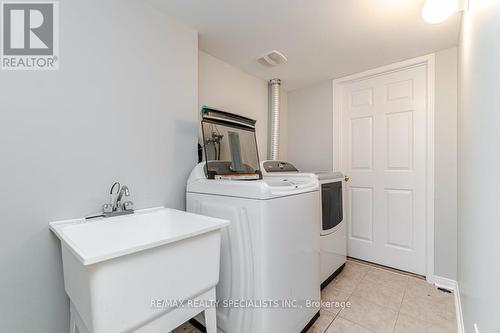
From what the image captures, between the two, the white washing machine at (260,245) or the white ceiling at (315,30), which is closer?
the white washing machine at (260,245)

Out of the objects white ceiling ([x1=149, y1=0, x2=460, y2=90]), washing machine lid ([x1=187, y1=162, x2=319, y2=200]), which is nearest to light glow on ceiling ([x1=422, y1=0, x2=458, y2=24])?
white ceiling ([x1=149, y1=0, x2=460, y2=90])

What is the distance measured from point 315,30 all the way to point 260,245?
170 cm

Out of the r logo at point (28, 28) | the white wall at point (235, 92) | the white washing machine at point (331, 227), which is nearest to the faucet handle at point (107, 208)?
the r logo at point (28, 28)

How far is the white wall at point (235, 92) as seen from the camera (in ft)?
6.95

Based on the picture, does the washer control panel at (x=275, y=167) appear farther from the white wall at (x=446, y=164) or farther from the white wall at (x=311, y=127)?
the white wall at (x=446, y=164)

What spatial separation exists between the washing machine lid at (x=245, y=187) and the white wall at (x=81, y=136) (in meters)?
0.17

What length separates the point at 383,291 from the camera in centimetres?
193

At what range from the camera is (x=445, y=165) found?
2.04m

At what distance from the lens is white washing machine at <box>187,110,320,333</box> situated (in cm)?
120

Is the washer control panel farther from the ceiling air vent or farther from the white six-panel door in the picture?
the ceiling air vent

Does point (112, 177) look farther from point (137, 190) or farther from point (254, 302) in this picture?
point (254, 302)

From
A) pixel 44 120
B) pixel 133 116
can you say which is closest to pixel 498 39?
pixel 133 116

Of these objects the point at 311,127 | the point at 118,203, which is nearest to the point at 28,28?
the point at 118,203

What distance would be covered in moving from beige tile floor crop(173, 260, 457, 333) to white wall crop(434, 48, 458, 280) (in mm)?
321
